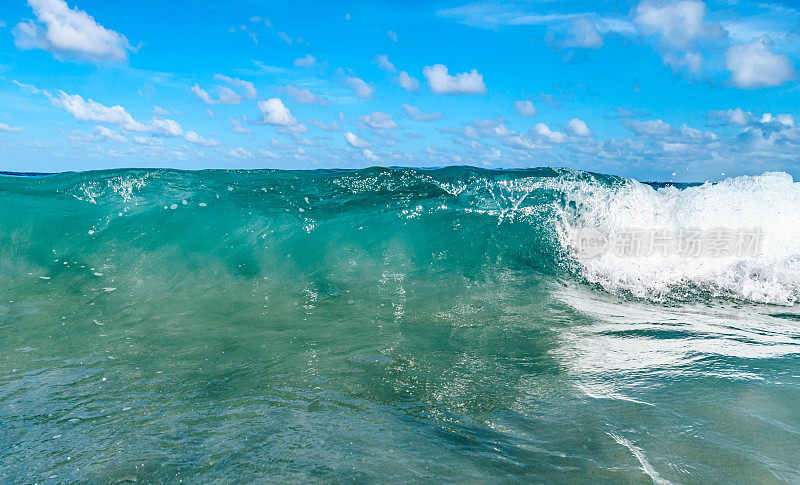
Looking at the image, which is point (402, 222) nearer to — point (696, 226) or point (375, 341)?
point (375, 341)

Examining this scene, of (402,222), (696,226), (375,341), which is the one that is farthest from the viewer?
(402,222)

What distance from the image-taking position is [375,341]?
4.13 meters

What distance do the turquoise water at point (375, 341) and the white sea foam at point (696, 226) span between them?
59 mm

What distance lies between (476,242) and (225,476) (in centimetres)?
653

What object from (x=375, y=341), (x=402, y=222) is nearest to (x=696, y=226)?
(x=402, y=222)

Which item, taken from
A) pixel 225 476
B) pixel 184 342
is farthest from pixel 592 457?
pixel 184 342

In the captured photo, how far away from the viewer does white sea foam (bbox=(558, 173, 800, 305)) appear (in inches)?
261

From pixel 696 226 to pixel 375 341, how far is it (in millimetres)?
6948

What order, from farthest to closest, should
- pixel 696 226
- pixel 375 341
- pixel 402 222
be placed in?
1. pixel 402 222
2. pixel 696 226
3. pixel 375 341

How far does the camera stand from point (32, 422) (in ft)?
8.64

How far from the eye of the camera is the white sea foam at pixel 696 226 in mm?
6625

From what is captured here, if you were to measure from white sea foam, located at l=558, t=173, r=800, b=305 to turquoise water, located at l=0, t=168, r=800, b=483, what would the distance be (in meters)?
0.06

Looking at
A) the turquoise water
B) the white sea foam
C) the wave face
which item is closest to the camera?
the turquoise water

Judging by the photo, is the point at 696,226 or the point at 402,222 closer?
the point at 696,226
